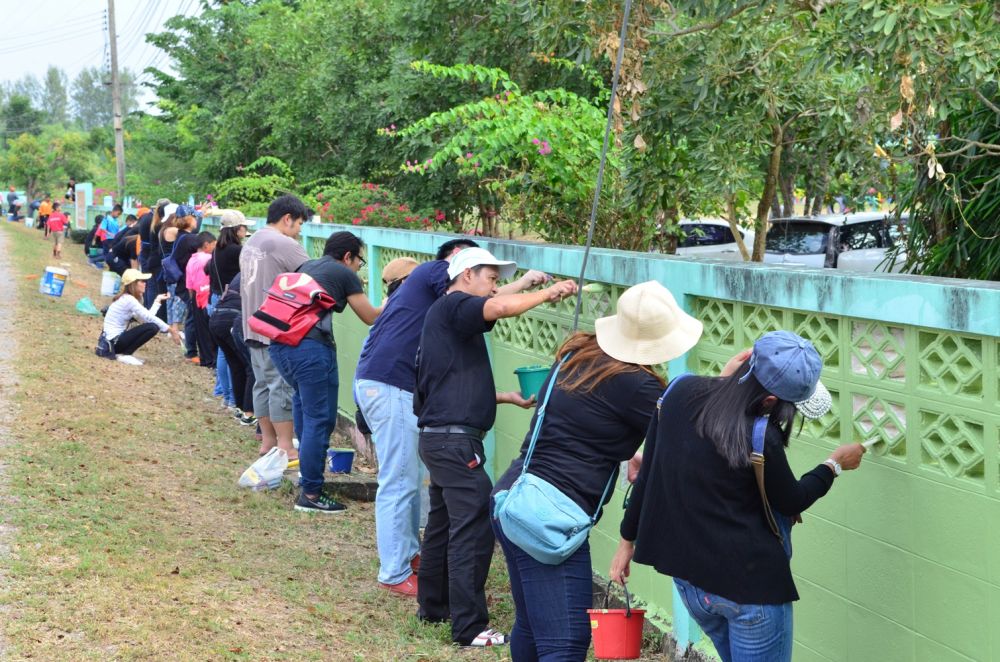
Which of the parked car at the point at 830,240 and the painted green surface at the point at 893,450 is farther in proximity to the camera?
the parked car at the point at 830,240

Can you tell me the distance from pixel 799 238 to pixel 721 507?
1689cm

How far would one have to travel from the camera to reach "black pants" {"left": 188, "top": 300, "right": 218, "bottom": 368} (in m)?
13.9

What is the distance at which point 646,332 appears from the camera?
3.85 metres

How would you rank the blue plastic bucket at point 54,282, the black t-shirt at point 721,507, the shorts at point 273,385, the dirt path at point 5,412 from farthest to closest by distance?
the blue plastic bucket at point 54,282, the shorts at point 273,385, the dirt path at point 5,412, the black t-shirt at point 721,507

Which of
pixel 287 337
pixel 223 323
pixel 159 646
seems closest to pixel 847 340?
pixel 159 646

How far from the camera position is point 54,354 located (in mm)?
13633

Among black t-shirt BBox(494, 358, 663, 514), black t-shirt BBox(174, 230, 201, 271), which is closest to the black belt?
black t-shirt BBox(494, 358, 663, 514)

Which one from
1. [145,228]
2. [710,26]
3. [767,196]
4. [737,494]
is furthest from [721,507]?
[145,228]

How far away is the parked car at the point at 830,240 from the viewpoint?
1883 centimetres

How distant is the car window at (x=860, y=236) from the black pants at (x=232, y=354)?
1124cm

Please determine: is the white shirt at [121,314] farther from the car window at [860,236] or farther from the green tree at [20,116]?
the green tree at [20,116]

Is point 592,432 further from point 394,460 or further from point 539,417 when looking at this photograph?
point 394,460

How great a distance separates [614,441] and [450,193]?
37.3 ft

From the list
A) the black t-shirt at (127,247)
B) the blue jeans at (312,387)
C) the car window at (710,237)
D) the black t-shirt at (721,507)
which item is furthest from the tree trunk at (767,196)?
the car window at (710,237)
